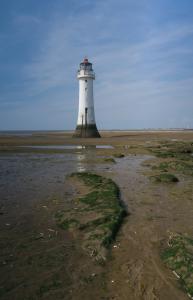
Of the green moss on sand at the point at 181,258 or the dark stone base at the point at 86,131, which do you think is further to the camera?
the dark stone base at the point at 86,131

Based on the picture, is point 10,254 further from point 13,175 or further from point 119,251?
point 13,175

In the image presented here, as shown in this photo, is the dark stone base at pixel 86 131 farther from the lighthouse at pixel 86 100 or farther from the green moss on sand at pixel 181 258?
the green moss on sand at pixel 181 258

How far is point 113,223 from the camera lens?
878cm

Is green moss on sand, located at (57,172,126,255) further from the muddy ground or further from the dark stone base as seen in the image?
the dark stone base

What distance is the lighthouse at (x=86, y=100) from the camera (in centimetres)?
5431

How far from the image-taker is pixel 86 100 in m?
54.4

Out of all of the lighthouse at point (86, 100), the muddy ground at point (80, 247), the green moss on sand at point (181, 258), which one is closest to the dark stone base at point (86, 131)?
the lighthouse at point (86, 100)

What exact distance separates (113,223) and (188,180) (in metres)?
7.94

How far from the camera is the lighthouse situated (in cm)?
5431

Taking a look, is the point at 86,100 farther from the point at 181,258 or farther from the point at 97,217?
the point at 181,258

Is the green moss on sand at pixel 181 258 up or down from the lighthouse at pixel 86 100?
down

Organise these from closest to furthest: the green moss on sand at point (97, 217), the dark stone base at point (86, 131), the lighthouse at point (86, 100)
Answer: the green moss on sand at point (97, 217), the lighthouse at point (86, 100), the dark stone base at point (86, 131)

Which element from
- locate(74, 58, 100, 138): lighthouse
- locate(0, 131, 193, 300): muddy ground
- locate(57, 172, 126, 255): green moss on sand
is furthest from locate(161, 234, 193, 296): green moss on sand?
locate(74, 58, 100, 138): lighthouse

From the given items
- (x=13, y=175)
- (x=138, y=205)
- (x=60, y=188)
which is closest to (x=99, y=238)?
(x=138, y=205)
